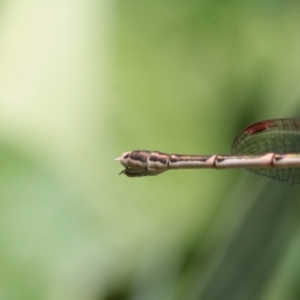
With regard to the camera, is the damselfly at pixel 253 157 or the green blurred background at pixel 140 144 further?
the green blurred background at pixel 140 144

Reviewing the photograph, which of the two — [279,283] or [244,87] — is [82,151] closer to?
[244,87]

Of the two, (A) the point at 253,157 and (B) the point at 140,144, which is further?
(B) the point at 140,144

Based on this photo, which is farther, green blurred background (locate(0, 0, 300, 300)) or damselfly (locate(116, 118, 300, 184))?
green blurred background (locate(0, 0, 300, 300))

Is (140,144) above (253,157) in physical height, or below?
above

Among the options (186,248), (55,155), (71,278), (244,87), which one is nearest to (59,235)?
(71,278)
